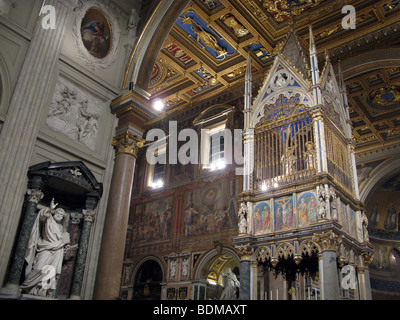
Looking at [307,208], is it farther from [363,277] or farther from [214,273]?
[214,273]

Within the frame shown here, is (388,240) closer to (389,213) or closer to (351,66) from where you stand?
(389,213)

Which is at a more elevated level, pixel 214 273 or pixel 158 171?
pixel 158 171

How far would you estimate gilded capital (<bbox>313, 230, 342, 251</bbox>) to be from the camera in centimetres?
909

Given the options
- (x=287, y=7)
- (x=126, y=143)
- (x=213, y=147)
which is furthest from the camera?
(x=213, y=147)

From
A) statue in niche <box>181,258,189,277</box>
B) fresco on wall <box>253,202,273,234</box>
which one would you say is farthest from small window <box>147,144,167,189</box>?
fresco on wall <box>253,202,273,234</box>

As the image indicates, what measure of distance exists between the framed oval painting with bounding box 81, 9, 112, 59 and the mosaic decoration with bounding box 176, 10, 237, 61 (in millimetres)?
4975

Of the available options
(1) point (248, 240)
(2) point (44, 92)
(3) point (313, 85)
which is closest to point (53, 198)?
(2) point (44, 92)

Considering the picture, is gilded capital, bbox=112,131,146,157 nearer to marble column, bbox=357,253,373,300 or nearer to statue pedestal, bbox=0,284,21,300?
statue pedestal, bbox=0,284,21,300

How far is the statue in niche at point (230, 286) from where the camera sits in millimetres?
13922

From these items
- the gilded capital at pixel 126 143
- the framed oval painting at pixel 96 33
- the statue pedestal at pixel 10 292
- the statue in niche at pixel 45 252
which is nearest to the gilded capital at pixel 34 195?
the statue in niche at pixel 45 252

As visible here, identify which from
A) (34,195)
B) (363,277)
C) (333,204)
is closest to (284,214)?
(333,204)

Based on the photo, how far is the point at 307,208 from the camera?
989 centimetres

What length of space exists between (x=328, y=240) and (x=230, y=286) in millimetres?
5906
